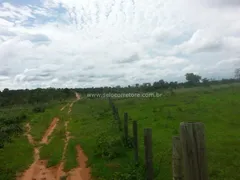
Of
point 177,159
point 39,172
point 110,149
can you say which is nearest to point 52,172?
point 39,172

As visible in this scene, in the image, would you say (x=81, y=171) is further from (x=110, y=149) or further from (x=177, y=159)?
(x=177, y=159)

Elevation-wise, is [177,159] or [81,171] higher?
[177,159]

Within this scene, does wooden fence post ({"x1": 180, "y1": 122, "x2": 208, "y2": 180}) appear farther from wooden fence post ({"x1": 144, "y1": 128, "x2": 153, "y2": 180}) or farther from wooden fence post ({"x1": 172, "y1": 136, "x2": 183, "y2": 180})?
wooden fence post ({"x1": 144, "y1": 128, "x2": 153, "y2": 180})

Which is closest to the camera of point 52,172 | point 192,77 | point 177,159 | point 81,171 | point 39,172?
point 177,159

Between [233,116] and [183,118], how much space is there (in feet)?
12.7

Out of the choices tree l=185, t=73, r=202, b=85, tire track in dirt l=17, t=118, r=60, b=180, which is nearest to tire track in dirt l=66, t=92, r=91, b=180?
tire track in dirt l=17, t=118, r=60, b=180

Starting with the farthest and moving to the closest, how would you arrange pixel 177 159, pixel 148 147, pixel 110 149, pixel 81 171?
1. pixel 110 149
2. pixel 81 171
3. pixel 148 147
4. pixel 177 159

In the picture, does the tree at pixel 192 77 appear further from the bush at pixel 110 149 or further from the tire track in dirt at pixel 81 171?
the tire track in dirt at pixel 81 171

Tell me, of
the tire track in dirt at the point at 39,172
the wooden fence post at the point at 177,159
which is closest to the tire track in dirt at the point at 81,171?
the tire track in dirt at the point at 39,172

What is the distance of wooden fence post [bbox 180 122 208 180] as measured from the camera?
2.18 meters

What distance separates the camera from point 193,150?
2213 mm

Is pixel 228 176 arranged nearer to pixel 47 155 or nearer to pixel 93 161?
pixel 93 161

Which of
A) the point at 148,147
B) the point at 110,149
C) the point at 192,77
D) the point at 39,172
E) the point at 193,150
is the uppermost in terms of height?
the point at 192,77

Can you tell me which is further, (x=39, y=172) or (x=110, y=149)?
(x=110, y=149)
